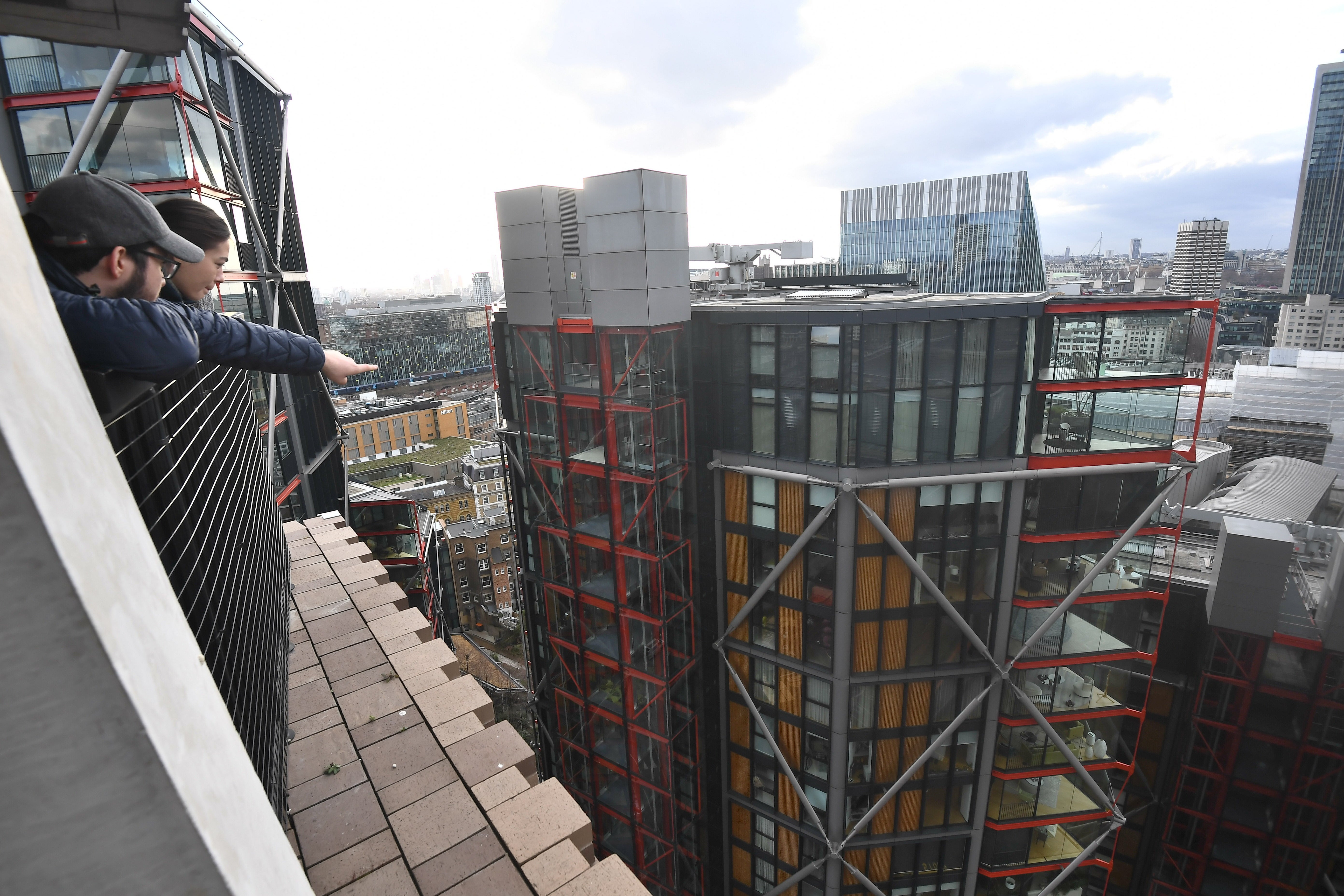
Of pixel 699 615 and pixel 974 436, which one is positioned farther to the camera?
pixel 699 615

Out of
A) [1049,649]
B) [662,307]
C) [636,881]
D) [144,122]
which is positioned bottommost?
[1049,649]

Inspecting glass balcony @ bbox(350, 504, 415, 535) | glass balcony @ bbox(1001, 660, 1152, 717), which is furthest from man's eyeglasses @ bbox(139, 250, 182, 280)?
glass balcony @ bbox(350, 504, 415, 535)

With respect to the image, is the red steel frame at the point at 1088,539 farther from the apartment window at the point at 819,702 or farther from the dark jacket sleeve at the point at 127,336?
the dark jacket sleeve at the point at 127,336

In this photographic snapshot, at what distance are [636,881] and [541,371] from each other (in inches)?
509

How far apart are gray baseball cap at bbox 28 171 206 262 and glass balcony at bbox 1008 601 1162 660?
57.1 feet

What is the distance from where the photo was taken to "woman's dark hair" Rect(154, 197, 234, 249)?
385 centimetres

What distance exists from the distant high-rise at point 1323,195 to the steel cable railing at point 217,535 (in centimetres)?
24068

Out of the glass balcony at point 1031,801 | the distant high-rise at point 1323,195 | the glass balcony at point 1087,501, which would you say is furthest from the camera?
the distant high-rise at point 1323,195

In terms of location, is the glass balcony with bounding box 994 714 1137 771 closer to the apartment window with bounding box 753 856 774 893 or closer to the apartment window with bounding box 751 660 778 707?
the apartment window with bounding box 751 660 778 707

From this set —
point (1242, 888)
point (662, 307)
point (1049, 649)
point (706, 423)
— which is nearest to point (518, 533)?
point (706, 423)

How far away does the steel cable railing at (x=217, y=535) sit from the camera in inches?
123

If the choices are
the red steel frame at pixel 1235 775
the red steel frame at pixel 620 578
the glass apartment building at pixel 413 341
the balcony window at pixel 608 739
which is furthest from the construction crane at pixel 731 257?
the glass apartment building at pixel 413 341

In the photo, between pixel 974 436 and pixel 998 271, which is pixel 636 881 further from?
pixel 998 271

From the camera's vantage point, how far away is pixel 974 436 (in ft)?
46.6
